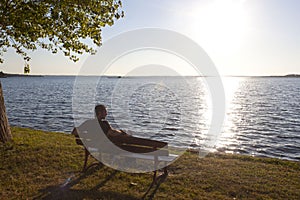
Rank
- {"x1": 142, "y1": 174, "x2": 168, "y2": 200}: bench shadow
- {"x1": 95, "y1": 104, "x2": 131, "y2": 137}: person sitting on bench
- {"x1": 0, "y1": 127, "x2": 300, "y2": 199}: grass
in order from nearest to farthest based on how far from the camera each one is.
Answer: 1. {"x1": 142, "y1": 174, "x2": 168, "y2": 200}: bench shadow
2. {"x1": 0, "y1": 127, "x2": 300, "y2": 199}: grass
3. {"x1": 95, "y1": 104, "x2": 131, "y2": 137}: person sitting on bench

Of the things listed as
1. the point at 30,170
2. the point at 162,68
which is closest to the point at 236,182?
the point at 162,68

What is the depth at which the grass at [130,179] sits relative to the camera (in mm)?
6180

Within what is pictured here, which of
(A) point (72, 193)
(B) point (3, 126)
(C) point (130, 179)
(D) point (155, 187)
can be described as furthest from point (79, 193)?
(B) point (3, 126)

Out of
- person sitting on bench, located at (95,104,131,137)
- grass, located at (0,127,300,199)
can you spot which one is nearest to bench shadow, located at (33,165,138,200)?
grass, located at (0,127,300,199)

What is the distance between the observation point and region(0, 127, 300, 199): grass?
A: 20.3 feet

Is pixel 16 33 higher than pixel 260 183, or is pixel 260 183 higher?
pixel 16 33

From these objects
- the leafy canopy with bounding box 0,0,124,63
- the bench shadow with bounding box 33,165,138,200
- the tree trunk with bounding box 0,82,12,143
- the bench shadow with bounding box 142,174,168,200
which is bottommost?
the bench shadow with bounding box 33,165,138,200

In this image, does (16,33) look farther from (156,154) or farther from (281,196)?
(281,196)

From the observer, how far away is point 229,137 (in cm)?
2102

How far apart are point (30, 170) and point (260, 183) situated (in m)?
6.61

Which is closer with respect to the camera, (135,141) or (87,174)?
(135,141)

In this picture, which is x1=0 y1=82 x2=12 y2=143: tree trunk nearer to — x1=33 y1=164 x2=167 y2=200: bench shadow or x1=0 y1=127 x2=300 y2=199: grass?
x1=0 y1=127 x2=300 y2=199: grass

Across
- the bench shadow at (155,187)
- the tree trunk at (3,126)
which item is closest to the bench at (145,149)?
the bench shadow at (155,187)

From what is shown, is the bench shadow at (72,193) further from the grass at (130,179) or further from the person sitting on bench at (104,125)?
the person sitting on bench at (104,125)
